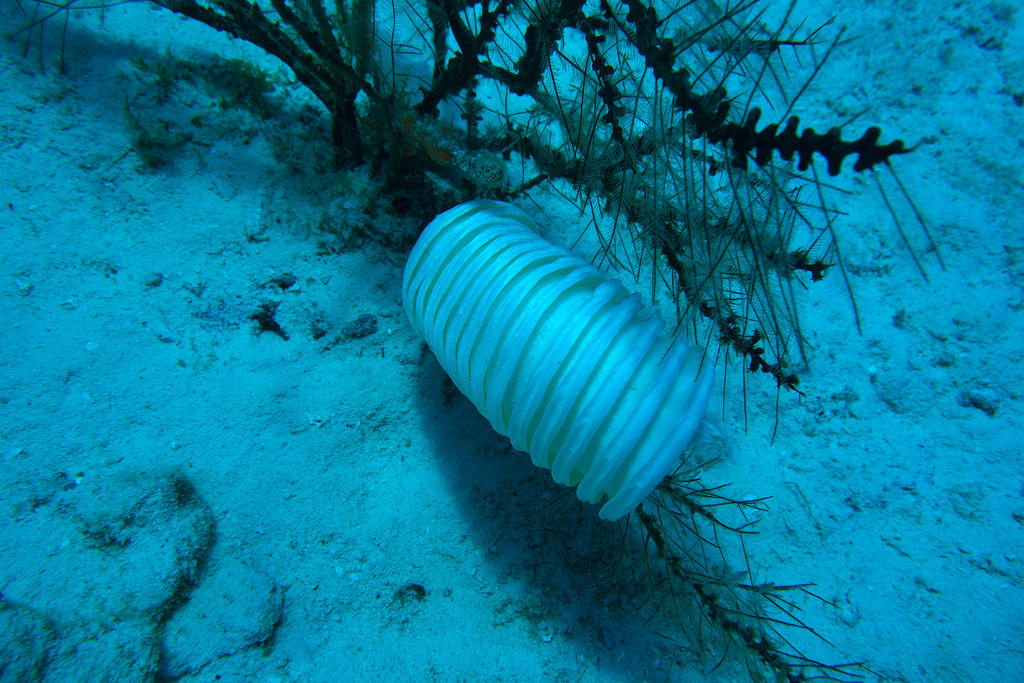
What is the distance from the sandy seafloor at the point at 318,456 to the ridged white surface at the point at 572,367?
2.67ft

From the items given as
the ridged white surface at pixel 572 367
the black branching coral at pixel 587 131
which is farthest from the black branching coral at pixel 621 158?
the ridged white surface at pixel 572 367

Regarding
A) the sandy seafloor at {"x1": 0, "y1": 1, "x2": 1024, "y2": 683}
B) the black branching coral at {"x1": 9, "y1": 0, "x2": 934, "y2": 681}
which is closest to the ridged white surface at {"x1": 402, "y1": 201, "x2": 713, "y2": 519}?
the black branching coral at {"x1": 9, "y1": 0, "x2": 934, "y2": 681}

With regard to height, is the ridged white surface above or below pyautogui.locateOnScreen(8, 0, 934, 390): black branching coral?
below

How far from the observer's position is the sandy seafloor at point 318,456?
2207mm

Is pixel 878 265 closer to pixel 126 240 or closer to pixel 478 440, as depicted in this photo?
pixel 478 440

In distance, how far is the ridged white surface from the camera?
199 cm

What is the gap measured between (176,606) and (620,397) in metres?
2.20

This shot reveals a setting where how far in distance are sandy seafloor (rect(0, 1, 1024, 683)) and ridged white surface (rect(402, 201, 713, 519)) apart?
0.81 meters

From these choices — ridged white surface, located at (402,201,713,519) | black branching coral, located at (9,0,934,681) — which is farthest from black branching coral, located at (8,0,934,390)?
ridged white surface, located at (402,201,713,519)

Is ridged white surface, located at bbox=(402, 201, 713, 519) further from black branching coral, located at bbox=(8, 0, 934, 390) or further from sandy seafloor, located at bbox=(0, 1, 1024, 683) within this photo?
sandy seafloor, located at bbox=(0, 1, 1024, 683)

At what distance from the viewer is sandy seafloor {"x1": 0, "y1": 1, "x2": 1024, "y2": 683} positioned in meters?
2.21

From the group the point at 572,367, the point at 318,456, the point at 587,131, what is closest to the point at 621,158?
the point at 587,131

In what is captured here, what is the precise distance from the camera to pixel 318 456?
267cm

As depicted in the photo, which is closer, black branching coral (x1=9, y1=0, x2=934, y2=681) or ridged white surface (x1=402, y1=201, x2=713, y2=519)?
ridged white surface (x1=402, y1=201, x2=713, y2=519)
